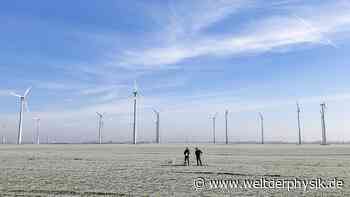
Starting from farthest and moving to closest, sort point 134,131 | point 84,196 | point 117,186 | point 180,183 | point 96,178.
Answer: point 134,131
point 96,178
point 180,183
point 117,186
point 84,196

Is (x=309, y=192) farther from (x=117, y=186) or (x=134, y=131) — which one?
(x=134, y=131)

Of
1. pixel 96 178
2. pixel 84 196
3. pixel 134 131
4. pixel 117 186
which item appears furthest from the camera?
pixel 134 131

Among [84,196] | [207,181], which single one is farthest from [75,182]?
[207,181]

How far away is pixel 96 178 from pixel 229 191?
9712 millimetres

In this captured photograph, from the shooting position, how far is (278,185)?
2175cm

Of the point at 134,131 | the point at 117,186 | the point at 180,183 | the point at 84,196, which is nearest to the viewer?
the point at 84,196

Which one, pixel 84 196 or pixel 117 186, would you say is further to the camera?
pixel 117 186

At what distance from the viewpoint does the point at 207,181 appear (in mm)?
23578

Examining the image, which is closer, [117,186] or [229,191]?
[229,191]

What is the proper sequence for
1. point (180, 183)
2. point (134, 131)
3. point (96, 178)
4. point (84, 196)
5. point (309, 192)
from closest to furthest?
point (84, 196) → point (309, 192) → point (180, 183) → point (96, 178) → point (134, 131)

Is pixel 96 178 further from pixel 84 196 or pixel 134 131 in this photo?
pixel 134 131

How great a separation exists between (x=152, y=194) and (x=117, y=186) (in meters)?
3.81

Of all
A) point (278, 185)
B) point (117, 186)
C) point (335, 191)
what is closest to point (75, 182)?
point (117, 186)

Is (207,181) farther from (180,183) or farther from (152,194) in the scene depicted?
(152,194)
